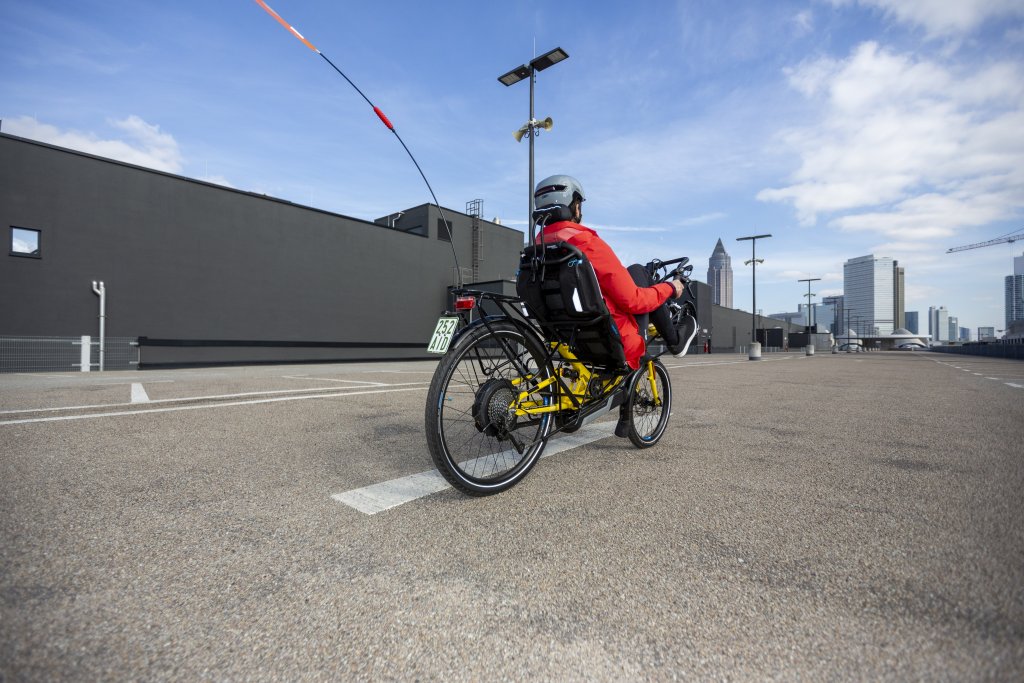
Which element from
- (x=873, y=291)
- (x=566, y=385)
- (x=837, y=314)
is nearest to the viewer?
(x=566, y=385)

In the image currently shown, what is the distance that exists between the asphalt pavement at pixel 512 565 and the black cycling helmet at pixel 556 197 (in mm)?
1529

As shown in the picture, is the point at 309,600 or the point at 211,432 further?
the point at 211,432

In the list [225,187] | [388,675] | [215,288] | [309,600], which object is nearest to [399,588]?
[309,600]

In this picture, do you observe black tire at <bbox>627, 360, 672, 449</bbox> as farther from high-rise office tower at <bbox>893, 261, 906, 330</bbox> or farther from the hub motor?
high-rise office tower at <bbox>893, 261, 906, 330</bbox>

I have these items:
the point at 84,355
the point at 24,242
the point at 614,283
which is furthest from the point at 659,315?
the point at 24,242

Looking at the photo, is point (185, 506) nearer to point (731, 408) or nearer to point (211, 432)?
point (211, 432)

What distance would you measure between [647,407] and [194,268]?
1854cm

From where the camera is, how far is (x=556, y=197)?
9.54 feet

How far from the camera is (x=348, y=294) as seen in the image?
2202 centimetres

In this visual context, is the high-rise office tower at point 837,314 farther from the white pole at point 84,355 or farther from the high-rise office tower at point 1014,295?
the white pole at point 84,355

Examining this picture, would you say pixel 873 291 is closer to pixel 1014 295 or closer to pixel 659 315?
pixel 1014 295

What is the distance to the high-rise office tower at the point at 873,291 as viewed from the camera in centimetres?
15775

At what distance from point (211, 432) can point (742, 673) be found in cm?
390

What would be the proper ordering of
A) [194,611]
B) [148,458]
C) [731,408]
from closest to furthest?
[194,611]
[148,458]
[731,408]
